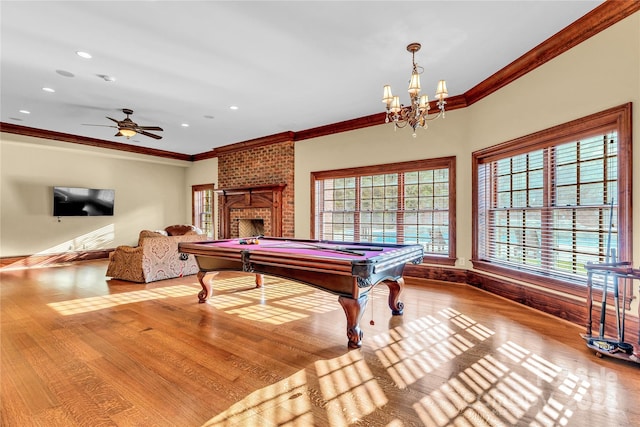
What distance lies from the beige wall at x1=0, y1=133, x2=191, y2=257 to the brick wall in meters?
2.05

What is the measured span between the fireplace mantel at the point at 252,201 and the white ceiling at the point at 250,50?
2.07 metres

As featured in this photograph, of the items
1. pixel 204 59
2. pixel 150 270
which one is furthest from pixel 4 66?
pixel 150 270

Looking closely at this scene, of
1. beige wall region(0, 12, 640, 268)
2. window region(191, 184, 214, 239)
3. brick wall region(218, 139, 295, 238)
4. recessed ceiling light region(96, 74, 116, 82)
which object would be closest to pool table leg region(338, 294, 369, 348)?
beige wall region(0, 12, 640, 268)

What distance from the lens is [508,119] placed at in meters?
4.08

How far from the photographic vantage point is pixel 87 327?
126 inches

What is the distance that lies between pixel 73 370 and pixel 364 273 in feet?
7.61

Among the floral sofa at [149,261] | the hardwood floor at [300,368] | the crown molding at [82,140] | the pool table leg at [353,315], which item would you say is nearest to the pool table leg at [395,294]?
the hardwood floor at [300,368]

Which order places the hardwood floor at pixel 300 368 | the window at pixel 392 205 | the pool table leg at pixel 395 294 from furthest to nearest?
the window at pixel 392 205, the pool table leg at pixel 395 294, the hardwood floor at pixel 300 368

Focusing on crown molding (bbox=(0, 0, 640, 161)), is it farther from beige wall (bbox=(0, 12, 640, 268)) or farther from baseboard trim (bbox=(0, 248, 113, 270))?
baseboard trim (bbox=(0, 248, 113, 270))

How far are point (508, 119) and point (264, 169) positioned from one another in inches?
198

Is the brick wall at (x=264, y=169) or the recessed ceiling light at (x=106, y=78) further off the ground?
the recessed ceiling light at (x=106, y=78)

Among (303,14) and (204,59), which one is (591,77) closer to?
(303,14)

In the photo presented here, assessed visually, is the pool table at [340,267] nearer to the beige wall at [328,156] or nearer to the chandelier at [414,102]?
the chandelier at [414,102]

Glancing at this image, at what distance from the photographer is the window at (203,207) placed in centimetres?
916
